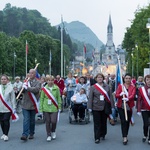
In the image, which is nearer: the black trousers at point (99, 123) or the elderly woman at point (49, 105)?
the black trousers at point (99, 123)

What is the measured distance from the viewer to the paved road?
9.34 metres

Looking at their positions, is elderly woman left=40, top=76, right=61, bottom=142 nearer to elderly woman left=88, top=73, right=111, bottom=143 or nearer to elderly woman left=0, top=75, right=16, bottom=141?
elderly woman left=0, top=75, right=16, bottom=141

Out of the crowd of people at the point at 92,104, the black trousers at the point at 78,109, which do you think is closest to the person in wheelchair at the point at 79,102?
the black trousers at the point at 78,109

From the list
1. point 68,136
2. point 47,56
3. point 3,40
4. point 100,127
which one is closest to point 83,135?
point 68,136

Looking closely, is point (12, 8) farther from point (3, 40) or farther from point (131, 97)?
point (131, 97)

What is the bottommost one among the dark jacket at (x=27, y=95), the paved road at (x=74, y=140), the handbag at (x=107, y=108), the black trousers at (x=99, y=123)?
the paved road at (x=74, y=140)

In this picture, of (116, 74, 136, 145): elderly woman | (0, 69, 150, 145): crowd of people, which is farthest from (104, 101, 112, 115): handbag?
(116, 74, 136, 145): elderly woman

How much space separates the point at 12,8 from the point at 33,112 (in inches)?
6162

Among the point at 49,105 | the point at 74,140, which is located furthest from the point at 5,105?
the point at 74,140

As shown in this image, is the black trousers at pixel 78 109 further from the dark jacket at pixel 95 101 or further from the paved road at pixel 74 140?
the dark jacket at pixel 95 101

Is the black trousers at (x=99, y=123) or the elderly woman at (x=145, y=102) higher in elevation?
the elderly woman at (x=145, y=102)

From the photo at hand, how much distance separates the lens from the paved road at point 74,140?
934 centimetres

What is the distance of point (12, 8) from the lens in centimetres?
16250

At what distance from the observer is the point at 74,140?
1034cm
